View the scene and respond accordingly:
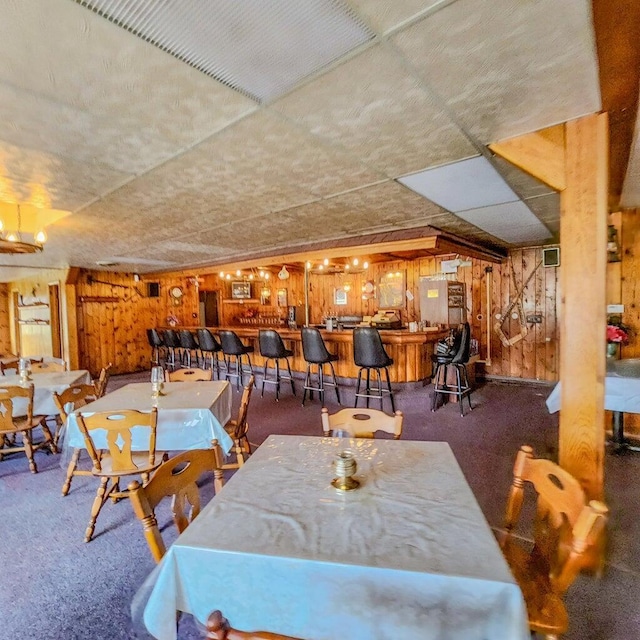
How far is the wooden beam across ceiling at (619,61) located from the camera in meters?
1.28

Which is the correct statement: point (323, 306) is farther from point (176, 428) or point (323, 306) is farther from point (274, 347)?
point (176, 428)

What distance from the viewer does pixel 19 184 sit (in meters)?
2.66

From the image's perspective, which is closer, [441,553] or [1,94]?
[441,553]

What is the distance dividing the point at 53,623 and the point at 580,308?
9.33 ft

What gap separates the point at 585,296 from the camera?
5.98 ft

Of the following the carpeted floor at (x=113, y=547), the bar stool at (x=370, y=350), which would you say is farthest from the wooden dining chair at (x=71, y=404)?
the bar stool at (x=370, y=350)

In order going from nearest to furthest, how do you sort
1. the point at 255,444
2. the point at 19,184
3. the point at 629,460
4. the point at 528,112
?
the point at 528,112 → the point at 19,184 → the point at 629,460 → the point at 255,444

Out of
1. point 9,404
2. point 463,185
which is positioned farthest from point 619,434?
point 9,404

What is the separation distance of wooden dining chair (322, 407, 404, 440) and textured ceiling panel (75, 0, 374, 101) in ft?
5.26

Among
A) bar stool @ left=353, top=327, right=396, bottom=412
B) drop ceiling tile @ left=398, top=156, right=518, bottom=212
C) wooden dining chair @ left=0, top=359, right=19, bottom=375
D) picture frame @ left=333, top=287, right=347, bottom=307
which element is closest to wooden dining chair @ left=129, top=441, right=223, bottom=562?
drop ceiling tile @ left=398, top=156, right=518, bottom=212

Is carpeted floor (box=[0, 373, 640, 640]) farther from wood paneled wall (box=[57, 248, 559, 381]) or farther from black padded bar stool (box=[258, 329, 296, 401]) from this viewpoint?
wood paneled wall (box=[57, 248, 559, 381])

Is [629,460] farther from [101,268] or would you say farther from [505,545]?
[101,268]

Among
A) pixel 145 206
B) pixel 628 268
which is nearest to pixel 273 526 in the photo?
pixel 145 206

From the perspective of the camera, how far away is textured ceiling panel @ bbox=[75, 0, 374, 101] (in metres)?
1.15
